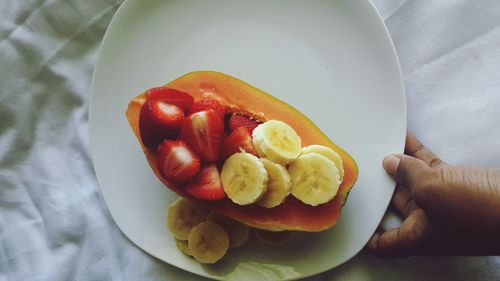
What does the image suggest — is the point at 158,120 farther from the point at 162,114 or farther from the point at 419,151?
the point at 419,151

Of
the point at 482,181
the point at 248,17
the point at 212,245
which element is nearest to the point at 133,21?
the point at 248,17

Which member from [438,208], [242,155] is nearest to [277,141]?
[242,155]

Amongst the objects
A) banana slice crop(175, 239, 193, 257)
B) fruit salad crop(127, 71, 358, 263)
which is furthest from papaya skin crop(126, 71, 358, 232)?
banana slice crop(175, 239, 193, 257)

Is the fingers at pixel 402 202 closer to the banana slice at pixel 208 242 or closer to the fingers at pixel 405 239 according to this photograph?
the fingers at pixel 405 239

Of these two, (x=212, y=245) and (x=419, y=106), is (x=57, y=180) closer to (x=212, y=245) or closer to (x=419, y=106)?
(x=212, y=245)

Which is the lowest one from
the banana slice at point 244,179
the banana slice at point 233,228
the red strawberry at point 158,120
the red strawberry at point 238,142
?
the banana slice at point 233,228

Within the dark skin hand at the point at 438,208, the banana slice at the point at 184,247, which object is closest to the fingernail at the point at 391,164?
the dark skin hand at the point at 438,208
